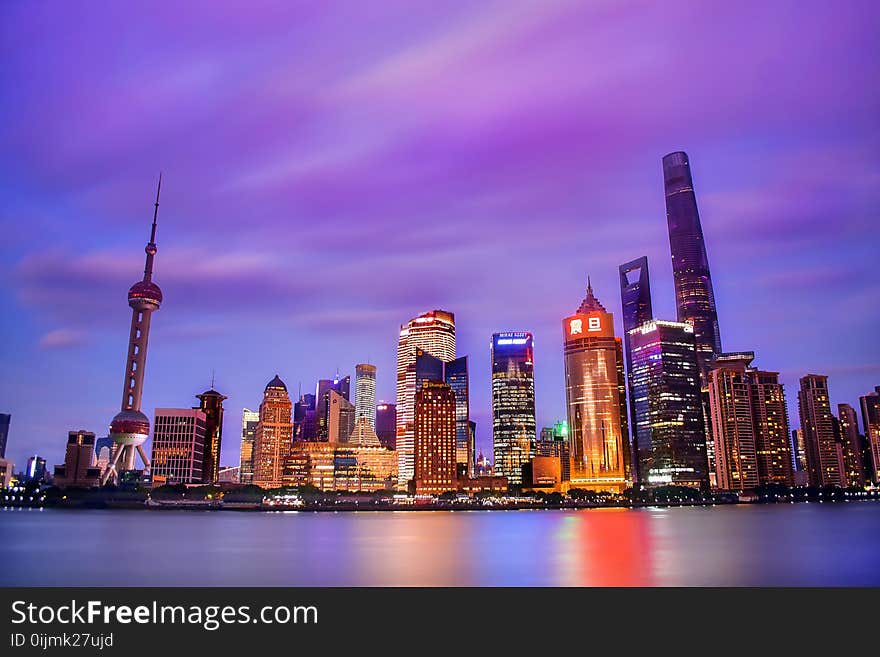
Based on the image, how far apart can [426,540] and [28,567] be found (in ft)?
151
